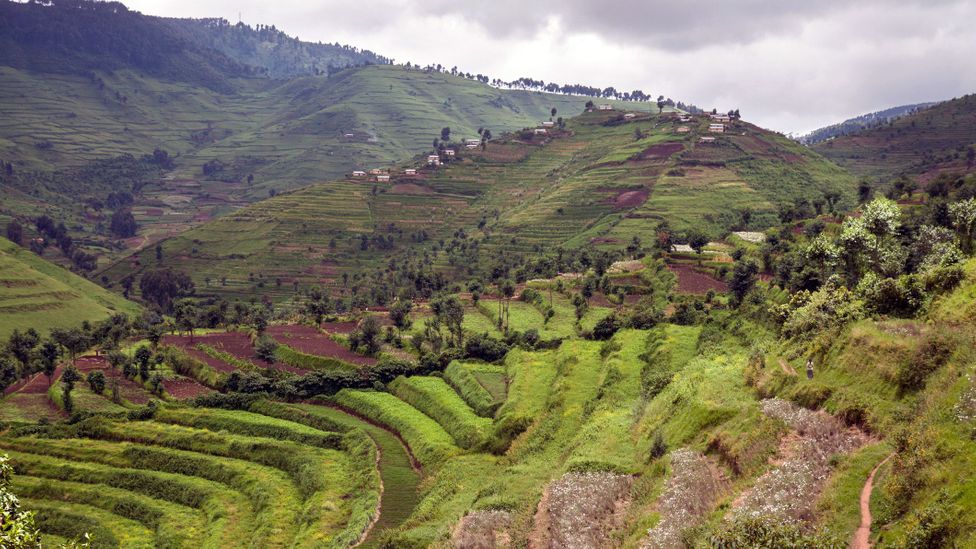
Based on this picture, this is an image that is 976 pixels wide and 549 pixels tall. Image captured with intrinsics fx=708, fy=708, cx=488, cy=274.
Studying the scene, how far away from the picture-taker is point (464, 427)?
62906mm

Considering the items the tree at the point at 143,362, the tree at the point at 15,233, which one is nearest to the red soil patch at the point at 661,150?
the tree at the point at 143,362

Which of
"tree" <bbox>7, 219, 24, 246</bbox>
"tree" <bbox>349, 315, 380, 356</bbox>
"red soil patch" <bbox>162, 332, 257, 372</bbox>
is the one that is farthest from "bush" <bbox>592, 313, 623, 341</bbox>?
"tree" <bbox>7, 219, 24, 246</bbox>

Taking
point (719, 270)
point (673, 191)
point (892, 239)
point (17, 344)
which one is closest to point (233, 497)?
point (17, 344)

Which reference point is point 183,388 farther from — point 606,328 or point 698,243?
point 698,243

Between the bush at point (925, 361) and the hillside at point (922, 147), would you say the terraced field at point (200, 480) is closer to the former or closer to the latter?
the bush at point (925, 361)

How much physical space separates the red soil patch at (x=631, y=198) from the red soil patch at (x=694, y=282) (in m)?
56.8

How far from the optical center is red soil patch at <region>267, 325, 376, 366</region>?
278 feet

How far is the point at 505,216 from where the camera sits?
179250 mm

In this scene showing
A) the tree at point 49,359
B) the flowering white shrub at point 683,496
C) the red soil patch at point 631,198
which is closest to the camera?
the flowering white shrub at point 683,496

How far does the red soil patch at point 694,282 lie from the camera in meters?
91.7

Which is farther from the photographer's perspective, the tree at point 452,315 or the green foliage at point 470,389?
the tree at point 452,315

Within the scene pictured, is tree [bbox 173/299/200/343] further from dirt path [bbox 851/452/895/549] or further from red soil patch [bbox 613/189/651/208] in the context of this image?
red soil patch [bbox 613/189/651/208]

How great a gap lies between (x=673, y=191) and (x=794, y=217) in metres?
51.3

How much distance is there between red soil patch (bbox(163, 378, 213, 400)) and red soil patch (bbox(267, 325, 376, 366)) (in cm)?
1210
